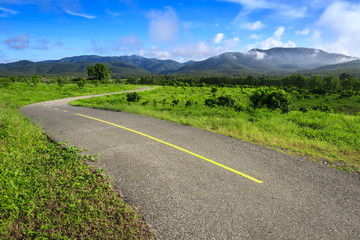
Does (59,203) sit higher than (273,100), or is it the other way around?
(273,100)

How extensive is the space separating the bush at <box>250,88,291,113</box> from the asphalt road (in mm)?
11618

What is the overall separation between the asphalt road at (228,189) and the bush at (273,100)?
38.1 ft

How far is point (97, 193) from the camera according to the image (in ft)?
13.2

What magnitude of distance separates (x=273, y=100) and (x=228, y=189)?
15.4 meters

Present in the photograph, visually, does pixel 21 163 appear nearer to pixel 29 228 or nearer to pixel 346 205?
pixel 29 228

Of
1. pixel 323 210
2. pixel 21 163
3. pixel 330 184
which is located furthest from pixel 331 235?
pixel 21 163

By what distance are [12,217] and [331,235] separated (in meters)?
5.40

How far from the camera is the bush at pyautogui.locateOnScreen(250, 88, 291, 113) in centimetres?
1694

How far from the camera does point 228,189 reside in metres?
4.43

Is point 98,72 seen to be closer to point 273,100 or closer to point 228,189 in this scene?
point 273,100

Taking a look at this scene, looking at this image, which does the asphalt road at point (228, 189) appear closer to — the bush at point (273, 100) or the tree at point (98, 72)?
the bush at point (273, 100)

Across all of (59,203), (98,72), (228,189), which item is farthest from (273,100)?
(98,72)

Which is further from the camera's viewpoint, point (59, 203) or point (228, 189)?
point (228, 189)

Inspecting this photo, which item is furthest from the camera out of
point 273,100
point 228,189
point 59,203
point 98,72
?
point 98,72
